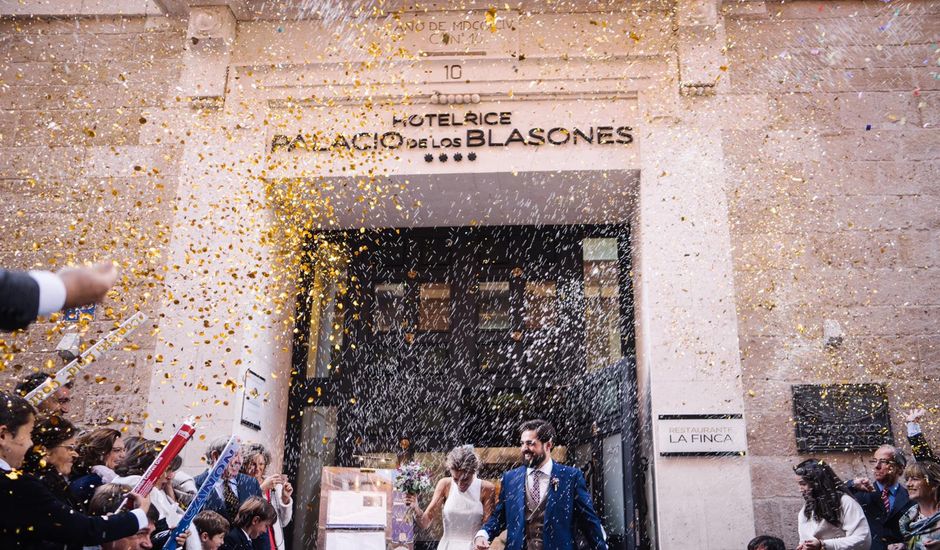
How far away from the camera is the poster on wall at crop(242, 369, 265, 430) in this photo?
6.80 metres

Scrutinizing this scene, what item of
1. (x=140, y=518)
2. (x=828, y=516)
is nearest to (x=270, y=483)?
(x=140, y=518)

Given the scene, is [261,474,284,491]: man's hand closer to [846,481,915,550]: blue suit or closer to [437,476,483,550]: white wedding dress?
[437,476,483,550]: white wedding dress

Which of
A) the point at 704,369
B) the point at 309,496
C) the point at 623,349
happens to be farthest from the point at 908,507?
the point at 309,496

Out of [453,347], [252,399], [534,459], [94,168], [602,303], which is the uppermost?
[94,168]

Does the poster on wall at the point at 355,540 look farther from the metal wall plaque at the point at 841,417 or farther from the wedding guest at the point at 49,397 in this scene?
the metal wall plaque at the point at 841,417

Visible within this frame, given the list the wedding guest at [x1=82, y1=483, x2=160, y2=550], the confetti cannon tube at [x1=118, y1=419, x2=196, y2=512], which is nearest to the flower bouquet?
the wedding guest at [x1=82, y1=483, x2=160, y2=550]

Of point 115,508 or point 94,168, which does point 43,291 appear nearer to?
point 115,508

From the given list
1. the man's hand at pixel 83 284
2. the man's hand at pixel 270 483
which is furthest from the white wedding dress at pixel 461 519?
the man's hand at pixel 83 284

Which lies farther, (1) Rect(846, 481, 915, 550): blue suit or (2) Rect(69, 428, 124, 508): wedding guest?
(1) Rect(846, 481, 915, 550): blue suit

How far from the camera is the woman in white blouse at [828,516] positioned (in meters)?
4.64

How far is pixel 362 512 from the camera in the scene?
6.95 meters

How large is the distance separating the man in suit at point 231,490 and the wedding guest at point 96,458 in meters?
0.66

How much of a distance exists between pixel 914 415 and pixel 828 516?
1453mm

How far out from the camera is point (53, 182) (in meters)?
7.48
